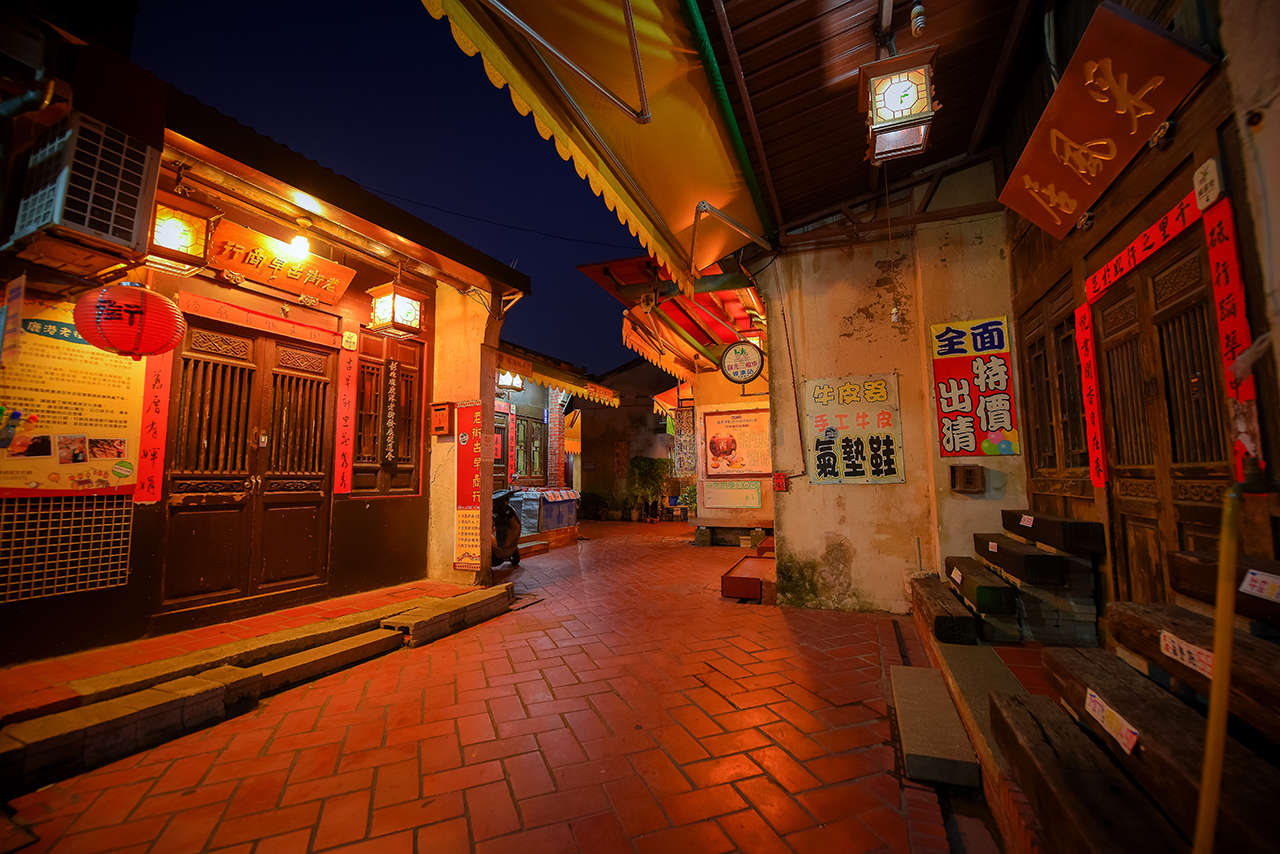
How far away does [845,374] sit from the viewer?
17.8ft

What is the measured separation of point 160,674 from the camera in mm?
3277

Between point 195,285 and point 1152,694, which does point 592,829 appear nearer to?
point 1152,694

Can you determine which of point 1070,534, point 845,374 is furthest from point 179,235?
point 1070,534

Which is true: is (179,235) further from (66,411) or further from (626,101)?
(626,101)

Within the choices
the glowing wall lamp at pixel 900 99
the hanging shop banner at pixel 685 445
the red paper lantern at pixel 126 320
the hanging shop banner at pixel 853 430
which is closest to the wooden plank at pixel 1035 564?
the hanging shop banner at pixel 853 430

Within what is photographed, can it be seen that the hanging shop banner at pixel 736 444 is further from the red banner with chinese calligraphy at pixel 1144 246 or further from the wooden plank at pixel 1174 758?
the wooden plank at pixel 1174 758

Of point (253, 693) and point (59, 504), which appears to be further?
point (59, 504)

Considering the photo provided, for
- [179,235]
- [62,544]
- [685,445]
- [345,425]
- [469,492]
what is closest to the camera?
[62,544]

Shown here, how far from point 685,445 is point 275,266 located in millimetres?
8983

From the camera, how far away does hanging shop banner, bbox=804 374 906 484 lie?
5.22 metres

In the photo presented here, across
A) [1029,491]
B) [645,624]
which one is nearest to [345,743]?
[645,624]

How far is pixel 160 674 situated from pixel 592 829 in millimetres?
3155

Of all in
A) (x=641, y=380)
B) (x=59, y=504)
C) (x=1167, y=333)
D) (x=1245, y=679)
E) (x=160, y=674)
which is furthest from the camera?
(x=641, y=380)

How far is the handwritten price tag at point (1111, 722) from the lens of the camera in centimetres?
146
